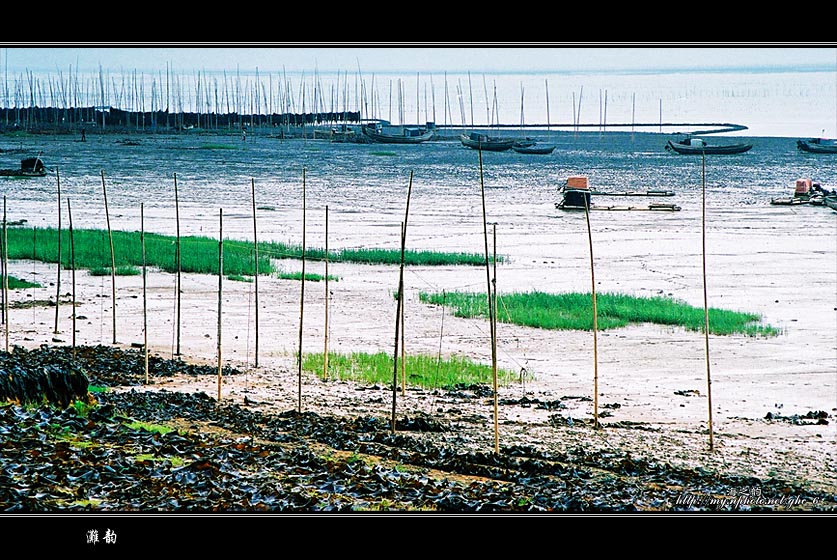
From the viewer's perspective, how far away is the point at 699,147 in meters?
27.6

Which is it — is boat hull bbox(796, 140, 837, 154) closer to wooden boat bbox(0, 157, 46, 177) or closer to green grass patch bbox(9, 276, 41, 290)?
wooden boat bbox(0, 157, 46, 177)

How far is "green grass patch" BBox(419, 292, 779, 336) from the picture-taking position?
8.96 m

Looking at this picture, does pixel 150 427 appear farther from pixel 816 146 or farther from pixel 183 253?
pixel 816 146

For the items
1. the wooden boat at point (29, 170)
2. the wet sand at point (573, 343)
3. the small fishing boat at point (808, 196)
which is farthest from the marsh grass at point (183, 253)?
the small fishing boat at point (808, 196)

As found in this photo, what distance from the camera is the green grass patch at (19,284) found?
909 centimetres

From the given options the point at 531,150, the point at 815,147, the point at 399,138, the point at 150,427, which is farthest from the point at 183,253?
the point at 531,150

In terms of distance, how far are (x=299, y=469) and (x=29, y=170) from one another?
669cm

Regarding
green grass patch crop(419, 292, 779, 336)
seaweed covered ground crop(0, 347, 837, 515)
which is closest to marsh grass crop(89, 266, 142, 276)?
green grass patch crop(419, 292, 779, 336)

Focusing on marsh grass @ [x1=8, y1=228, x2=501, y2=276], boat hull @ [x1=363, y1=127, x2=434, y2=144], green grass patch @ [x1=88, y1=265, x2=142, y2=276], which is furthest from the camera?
boat hull @ [x1=363, y1=127, x2=434, y2=144]

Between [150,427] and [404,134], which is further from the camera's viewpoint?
[404,134]

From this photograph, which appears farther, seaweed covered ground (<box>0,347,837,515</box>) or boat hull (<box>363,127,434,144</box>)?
boat hull (<box>363,127,434,144</box>)

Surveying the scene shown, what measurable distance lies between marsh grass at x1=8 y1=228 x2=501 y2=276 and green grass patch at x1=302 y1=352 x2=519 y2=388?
2.67 meters
